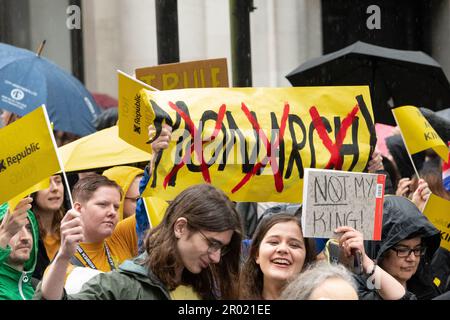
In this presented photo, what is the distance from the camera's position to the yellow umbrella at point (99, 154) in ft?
24.4

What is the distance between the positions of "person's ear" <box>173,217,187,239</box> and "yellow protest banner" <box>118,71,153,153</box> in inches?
52.7

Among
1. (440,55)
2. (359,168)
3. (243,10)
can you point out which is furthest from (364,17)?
(359,168)

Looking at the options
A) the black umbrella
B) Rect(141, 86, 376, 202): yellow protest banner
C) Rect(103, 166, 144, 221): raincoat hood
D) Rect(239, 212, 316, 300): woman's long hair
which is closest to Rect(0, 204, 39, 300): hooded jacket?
Rect(141, 86, 376, 202): yellow protest banner

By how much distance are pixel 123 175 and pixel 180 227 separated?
237cm

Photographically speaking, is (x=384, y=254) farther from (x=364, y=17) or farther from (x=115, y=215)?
(x=364, y=17)

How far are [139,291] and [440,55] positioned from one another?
12.0 meters

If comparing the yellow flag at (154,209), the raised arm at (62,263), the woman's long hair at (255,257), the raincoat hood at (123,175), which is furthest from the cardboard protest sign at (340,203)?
the raincoat hood at (123,175)

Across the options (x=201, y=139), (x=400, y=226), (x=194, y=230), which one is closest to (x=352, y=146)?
(x=400, y=226)

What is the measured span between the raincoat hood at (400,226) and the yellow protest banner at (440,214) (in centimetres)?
42

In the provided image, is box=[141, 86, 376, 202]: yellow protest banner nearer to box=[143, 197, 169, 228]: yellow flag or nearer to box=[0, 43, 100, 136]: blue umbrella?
box=[143, 197, 169, 228]: yellow flag

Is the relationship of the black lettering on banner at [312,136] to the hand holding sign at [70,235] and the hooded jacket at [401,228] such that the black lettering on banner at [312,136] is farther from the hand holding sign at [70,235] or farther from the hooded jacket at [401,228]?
the hand holding sign at [70,235]

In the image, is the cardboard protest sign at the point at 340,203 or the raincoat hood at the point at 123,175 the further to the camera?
the raincoat hood at the point at 123,175

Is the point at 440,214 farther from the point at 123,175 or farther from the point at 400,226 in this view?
the point at 123,175

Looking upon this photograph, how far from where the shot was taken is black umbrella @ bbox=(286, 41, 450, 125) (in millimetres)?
10261
